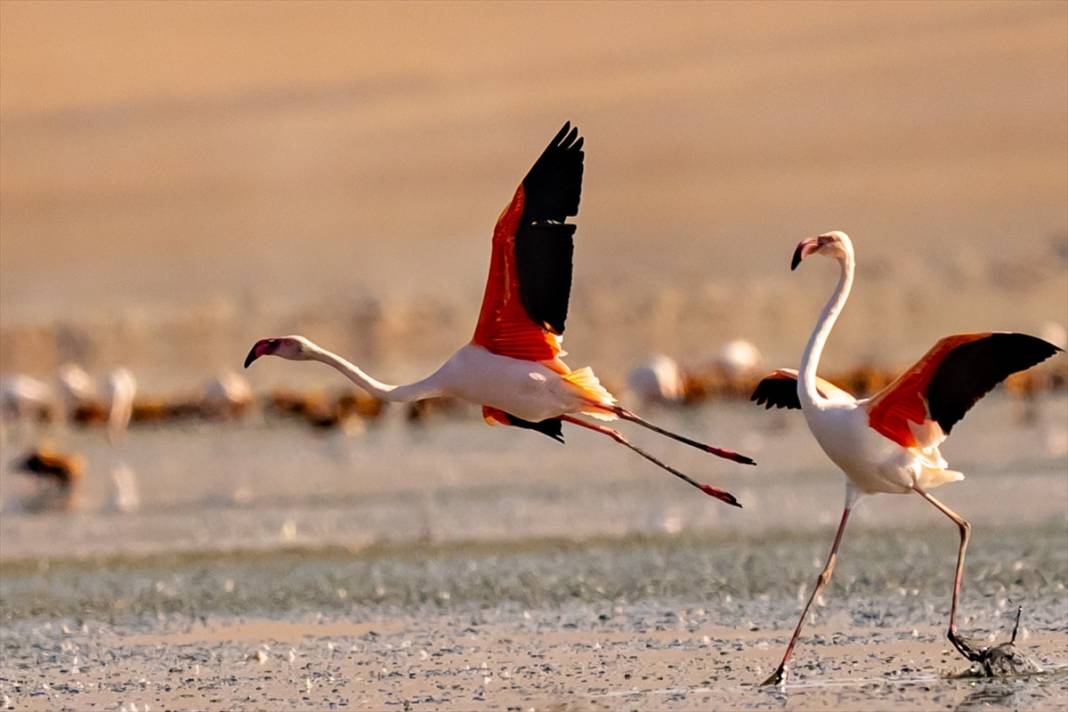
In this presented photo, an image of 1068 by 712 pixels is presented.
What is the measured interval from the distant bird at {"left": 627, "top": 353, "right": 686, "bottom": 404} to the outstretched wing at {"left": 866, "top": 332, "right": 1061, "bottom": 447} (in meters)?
13.4

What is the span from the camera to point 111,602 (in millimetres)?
11648

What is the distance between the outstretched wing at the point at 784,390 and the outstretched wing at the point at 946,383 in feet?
0.88

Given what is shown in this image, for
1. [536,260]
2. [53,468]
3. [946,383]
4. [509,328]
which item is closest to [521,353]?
[509,328]

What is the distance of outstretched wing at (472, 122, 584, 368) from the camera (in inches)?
365

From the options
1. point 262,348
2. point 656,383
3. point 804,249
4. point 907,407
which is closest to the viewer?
point 804,249

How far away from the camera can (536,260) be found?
31.3 ft

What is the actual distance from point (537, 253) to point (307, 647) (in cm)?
209

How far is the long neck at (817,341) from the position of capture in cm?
873

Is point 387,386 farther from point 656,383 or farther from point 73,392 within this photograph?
point 73,392

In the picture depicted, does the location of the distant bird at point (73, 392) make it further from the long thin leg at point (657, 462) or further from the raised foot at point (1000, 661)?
the raised foot at point (1000, 661)

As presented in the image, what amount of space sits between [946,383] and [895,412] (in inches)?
10.2

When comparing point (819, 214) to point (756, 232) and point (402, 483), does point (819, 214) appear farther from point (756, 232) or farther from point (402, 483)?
point (402, 483)

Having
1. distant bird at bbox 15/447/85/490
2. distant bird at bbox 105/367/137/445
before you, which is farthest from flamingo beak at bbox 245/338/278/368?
distant bird at bbox 105/367/137/445

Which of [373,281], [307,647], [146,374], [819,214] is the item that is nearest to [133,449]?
[307,647]
